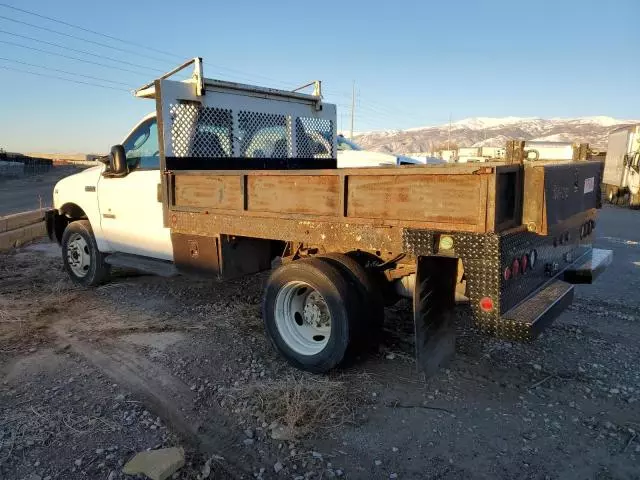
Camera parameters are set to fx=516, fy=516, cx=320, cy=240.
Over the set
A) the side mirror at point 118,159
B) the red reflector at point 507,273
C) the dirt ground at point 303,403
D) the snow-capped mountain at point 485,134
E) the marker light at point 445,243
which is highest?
the snow-capped mountain at point 485,134

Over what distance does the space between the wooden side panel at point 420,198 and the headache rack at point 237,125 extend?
2.15 metres

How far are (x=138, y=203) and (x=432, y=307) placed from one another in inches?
139

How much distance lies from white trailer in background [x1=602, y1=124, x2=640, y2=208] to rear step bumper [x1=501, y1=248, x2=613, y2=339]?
1604 cm

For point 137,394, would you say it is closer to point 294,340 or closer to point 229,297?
point 294,340

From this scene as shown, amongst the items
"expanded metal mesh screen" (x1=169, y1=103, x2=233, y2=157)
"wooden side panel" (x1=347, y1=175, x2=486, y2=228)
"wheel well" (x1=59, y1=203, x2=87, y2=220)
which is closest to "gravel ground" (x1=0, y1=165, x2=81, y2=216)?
"wheel well" (x1=59, y1=203, x2=87, y2=220)

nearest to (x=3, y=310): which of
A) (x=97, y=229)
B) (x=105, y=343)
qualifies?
(x=97, y=229)

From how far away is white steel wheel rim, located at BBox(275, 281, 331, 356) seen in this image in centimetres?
410

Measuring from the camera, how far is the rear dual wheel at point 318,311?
366 centimetres

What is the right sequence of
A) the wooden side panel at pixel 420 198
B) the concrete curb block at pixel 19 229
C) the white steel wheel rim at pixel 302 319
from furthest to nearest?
1. the concrete curb block at pixel 19 229
2. the white steel wheel rim at pixel 302 319
3. the wooden side panel at pixel 420 198

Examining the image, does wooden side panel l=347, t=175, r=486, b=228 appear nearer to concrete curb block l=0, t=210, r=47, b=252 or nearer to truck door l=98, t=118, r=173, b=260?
truck door l=98, t=118, r=173, b=260

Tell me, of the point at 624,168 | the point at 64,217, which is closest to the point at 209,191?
the point at 64,217

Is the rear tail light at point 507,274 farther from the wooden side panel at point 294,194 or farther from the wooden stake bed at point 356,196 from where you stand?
the wooden side panel at point 294,194

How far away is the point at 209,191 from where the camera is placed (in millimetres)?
4508

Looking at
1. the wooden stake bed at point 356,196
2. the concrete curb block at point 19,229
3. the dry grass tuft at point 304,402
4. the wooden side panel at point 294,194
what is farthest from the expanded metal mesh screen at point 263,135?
the concrete curb block at point 19,229
